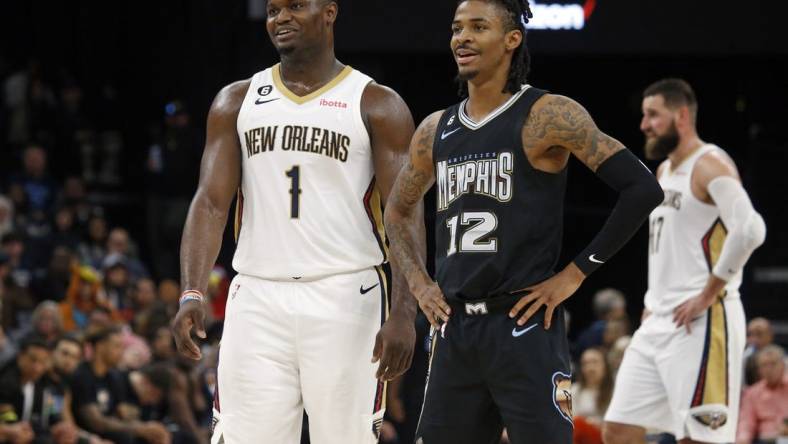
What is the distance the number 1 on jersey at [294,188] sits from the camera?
5469 mm

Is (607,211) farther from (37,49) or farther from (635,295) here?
(37,49)

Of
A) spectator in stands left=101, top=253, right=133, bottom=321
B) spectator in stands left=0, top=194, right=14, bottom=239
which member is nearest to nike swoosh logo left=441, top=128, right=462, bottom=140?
spectator in stands left=101, top=253, right=133, bottom=321

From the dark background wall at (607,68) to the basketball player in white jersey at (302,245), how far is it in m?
6.16

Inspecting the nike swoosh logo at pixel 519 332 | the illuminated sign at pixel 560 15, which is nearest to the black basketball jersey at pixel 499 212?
the nike swoosh logo at pixel 519 332

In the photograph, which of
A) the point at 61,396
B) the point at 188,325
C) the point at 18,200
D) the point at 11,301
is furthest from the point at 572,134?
the point at 18,200

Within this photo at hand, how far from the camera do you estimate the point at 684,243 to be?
7.31 meters

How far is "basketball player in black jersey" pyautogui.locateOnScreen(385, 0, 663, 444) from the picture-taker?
486 centimetres

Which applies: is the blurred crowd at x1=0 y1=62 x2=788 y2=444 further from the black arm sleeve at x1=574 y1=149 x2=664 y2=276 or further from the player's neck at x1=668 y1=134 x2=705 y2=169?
the black arm sleeve at x1=574 y1=149 x2=664 y2=276

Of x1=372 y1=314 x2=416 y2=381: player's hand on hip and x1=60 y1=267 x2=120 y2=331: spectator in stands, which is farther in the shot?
x1=60 y1=267 x2=120 y2=331: spectator in stands

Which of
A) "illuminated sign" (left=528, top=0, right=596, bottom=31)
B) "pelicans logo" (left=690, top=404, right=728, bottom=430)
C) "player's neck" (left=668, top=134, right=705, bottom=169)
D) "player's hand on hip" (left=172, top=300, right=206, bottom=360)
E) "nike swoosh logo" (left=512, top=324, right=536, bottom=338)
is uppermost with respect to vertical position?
"illuminated sign" (left=528, top=0, right=596, bottom=31)

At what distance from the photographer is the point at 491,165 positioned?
4949 mm

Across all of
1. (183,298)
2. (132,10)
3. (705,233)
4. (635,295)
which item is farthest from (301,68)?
(132,10)

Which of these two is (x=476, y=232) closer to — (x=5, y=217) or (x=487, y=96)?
(x=487, y=96)

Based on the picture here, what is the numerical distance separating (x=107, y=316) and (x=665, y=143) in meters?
7.17
